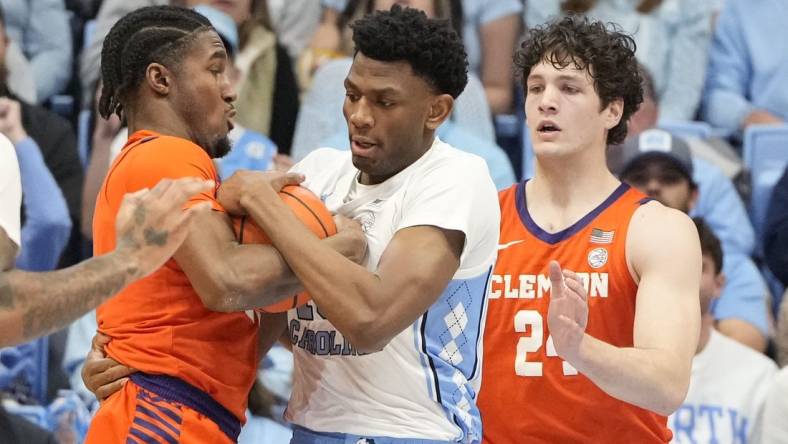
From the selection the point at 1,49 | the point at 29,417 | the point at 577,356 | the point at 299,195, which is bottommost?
the point at 29,417

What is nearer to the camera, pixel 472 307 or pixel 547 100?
pixel 472 307

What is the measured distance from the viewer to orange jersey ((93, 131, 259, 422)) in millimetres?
3742

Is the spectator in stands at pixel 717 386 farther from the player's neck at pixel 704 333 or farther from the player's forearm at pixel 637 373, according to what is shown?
the player's forearm at pixel 637 373

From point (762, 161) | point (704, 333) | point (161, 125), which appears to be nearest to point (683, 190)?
point (704, 333)

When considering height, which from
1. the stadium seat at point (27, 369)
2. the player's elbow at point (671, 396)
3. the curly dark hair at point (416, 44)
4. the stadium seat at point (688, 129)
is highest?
the curly dark hair at point (416, 44)

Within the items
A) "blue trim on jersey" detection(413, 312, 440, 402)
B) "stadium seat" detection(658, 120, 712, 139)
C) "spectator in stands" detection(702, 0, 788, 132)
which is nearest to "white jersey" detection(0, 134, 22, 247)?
"blue trim on jersey" detection(413, 312, 440, 402)

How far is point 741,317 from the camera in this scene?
6.98m

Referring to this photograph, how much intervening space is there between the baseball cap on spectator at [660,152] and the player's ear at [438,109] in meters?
3.09

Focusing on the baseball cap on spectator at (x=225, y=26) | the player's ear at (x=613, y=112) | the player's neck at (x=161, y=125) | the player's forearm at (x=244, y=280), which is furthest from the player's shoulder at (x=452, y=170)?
the baseball cap on spectator at (x=225, y=26)

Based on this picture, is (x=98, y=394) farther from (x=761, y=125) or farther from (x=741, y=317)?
(x=761, y=125)

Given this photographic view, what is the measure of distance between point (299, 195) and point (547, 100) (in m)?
1.22

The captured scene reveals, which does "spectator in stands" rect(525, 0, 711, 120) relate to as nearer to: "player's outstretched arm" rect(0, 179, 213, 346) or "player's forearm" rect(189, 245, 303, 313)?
"player's forearm" rect(189, 245, 303, 313)

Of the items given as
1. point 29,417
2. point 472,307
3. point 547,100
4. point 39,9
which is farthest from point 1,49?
point 472,307

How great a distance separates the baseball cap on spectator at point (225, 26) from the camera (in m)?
7.34
